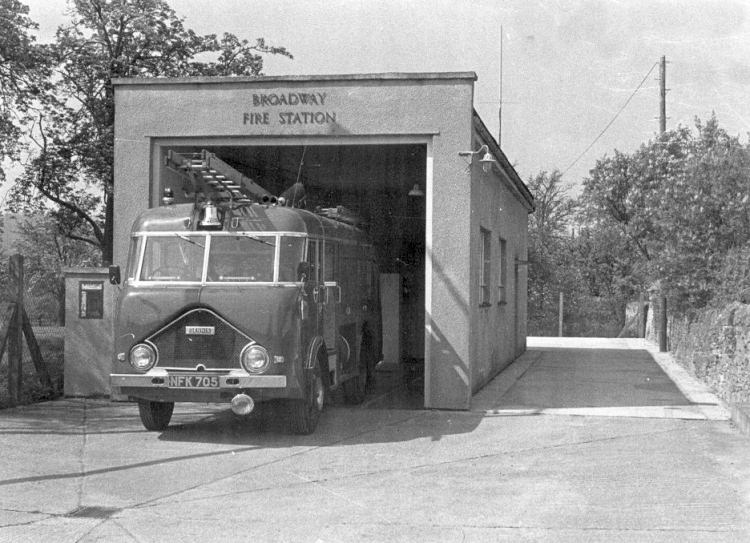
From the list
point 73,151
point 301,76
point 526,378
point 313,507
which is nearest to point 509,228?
point 526,378

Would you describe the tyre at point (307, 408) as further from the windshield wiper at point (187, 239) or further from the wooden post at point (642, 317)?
the wooden post at point (642, 317)

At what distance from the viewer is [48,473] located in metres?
8.39

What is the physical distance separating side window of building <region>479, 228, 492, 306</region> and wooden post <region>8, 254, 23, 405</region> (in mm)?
7278

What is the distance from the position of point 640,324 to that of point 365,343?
2300cm

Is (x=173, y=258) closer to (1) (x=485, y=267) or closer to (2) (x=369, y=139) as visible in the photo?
(2) (x=369, y=139)

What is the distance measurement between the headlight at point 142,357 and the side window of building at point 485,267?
714cm

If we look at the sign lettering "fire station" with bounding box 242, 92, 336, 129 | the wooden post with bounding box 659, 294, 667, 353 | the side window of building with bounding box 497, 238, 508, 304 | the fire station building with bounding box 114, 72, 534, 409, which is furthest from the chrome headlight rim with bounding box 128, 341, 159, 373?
the wooden post with bounding box 659, 294, 667, 353

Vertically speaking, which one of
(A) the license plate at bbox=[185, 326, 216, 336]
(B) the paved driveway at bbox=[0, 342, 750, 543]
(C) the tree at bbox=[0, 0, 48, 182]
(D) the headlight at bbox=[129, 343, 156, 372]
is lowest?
(B) the paved driveway at bbox=[0, 342, 750, 543]

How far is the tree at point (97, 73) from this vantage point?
79.7 feet

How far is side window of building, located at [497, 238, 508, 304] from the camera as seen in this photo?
18.8 meters

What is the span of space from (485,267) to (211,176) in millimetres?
7198

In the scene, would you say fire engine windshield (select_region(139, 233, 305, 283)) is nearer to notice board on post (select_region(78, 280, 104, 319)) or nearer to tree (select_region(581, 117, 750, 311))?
notice board on post (select_region(78, 280, 104, 319))

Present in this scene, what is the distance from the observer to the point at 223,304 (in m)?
9.88

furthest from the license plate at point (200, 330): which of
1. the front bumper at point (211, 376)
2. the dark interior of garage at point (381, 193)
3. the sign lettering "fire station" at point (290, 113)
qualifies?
the sign lettering "fire station" at point (290, 113)
